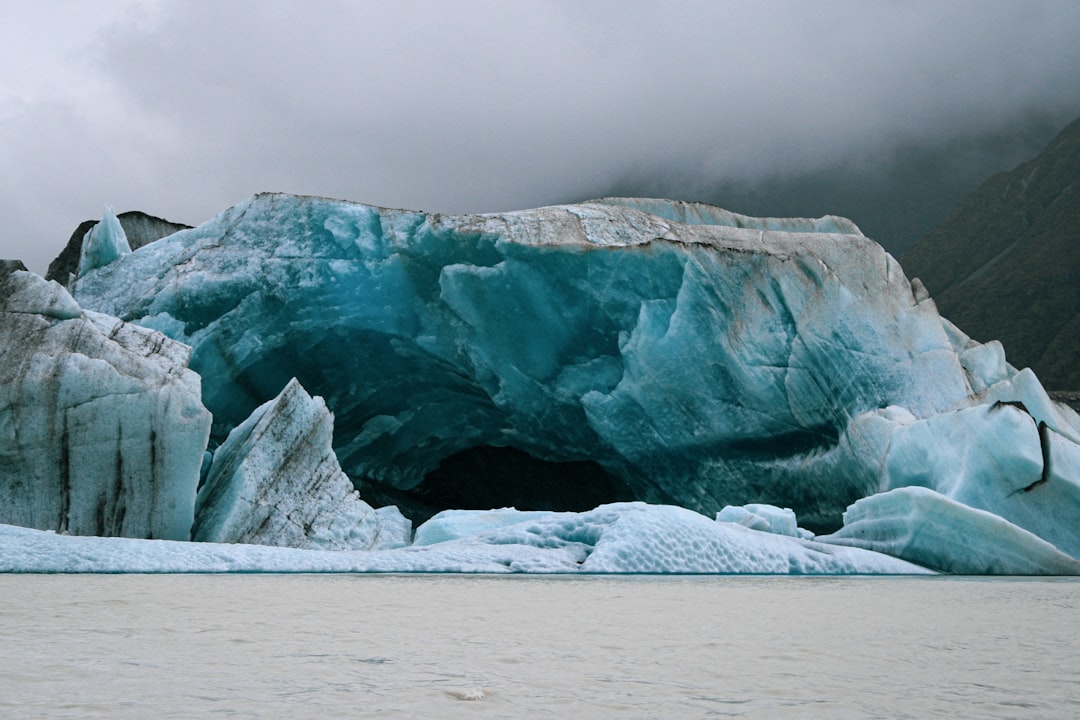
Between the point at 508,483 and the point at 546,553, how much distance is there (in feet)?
26.2

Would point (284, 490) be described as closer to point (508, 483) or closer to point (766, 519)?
point (766, 519)

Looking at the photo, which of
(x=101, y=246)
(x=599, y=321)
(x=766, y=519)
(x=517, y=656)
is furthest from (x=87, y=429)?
(x=517, y=656)

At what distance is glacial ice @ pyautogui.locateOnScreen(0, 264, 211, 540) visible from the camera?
23.1ft

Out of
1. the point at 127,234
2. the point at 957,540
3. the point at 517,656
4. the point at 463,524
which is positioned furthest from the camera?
the point at 127,234

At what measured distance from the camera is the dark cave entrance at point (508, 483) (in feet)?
46.3

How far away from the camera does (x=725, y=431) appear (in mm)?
10578

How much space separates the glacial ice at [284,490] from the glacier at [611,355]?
0.09ft

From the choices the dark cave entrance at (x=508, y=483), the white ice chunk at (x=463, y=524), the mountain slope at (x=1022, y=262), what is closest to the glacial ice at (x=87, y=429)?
the white ice chunk at (x=463, y=524)

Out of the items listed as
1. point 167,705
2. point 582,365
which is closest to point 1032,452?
point 582,365

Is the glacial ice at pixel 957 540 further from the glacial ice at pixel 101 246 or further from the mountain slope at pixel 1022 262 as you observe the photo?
the mountain slope at pixel 1022 262

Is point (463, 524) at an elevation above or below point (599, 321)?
below

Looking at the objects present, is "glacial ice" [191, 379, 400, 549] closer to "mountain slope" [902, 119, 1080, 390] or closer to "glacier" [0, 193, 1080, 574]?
"glacier" [0, 193, 1080, 574]

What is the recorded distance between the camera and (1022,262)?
124 ft

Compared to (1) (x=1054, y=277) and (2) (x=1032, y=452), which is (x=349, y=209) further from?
(1) (x=1054, y=277)
